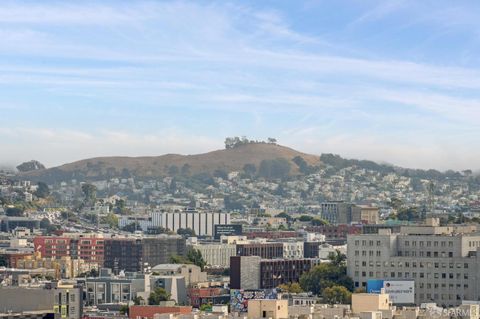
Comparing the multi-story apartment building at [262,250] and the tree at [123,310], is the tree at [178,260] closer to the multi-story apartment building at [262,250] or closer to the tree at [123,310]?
the multi-story apartment building at [262,250]

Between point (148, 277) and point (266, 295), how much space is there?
2163 cm

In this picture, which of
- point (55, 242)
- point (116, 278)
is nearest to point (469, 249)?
point (116, 278)

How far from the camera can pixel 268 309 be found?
79.9 meters

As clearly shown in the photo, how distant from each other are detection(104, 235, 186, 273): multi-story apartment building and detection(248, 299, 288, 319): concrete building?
3969 inches

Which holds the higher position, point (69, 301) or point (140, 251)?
point (140, 251)

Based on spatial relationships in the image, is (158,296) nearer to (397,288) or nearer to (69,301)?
(397,288)

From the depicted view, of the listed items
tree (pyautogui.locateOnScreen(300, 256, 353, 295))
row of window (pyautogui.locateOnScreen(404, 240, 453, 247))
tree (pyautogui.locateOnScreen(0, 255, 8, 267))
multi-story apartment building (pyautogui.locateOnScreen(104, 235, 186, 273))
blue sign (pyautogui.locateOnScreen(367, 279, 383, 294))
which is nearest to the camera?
blue sign (pyautogui.locateOnScreen(367, 279, 383, 294))

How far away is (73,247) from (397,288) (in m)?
75.1

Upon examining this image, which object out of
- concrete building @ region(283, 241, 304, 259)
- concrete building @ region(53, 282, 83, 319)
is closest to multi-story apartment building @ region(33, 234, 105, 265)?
concrete building @ region(283, 241, 304, 259)

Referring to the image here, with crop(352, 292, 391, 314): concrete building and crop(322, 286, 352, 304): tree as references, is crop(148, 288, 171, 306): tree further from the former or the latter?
crop(352, 292, 391, 314): concrete building

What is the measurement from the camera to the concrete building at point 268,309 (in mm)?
79375

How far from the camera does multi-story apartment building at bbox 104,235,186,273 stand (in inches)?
7210

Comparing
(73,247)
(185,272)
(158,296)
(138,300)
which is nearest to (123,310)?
(138,300)

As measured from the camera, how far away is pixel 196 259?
165 metres
